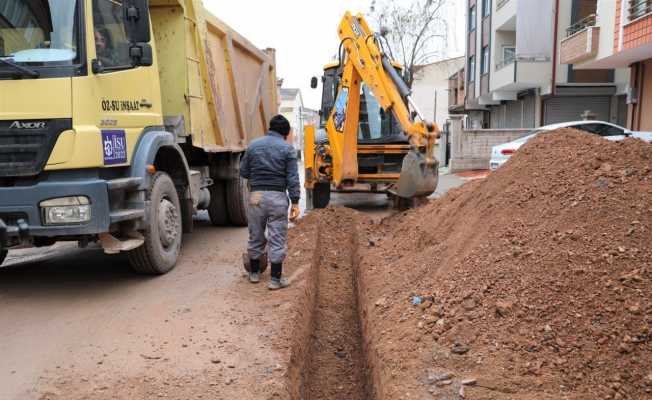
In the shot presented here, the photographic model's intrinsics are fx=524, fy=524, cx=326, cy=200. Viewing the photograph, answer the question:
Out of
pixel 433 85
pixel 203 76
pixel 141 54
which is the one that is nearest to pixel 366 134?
pixel 203 76

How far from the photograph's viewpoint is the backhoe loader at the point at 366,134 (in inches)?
315

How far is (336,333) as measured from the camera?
5035mm

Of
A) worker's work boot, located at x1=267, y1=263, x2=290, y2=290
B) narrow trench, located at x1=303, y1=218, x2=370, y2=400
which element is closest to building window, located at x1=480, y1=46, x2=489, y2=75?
narrow trench, located at x1=303, y1=218, x2=370, y2=400

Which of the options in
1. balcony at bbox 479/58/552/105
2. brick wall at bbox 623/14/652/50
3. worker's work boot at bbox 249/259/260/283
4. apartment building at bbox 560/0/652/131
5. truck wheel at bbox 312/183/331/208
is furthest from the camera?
balcony at bbox 479/58/552/105

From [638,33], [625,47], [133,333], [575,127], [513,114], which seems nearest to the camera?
[133,333]

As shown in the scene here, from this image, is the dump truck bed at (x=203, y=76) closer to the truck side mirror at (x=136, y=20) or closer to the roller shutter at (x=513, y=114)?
the truck side mirror at (x=136, y=20)

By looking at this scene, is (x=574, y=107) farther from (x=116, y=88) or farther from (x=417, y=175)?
(x=116, y=88)

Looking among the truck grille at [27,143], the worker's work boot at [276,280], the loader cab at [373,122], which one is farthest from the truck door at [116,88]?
the loader cab at [373,122]

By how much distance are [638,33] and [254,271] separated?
523 inches

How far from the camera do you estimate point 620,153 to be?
15.3 feet

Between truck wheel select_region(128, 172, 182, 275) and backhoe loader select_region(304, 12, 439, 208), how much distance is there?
370 cm

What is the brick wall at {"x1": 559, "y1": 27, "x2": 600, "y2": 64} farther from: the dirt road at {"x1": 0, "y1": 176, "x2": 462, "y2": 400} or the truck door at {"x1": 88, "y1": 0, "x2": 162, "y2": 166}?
the truck door at {"x1": 88, "y1": 0, "x2": 162, "y2": 166}

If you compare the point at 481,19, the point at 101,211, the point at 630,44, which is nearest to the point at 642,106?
the point at 630,44

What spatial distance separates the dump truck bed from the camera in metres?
6.29
